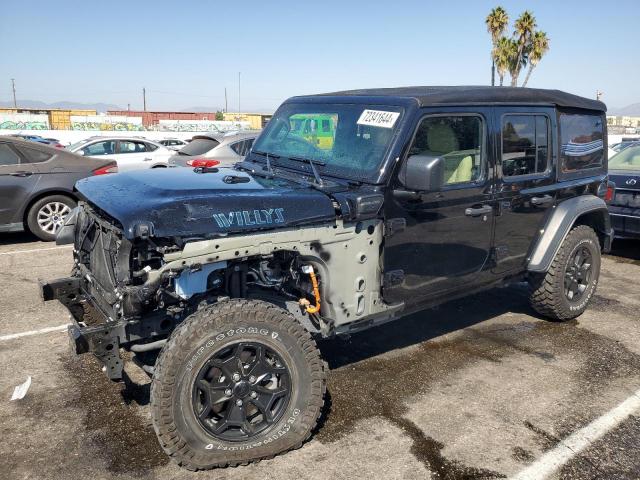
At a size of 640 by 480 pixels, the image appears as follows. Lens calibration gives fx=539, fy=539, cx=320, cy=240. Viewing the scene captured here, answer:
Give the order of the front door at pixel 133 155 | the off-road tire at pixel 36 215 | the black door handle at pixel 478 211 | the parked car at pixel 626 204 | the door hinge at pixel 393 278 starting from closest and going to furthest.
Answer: the door hinge at pixel 393 278 → the black door handle at pixel 478 211 → the parked car at pixel 626 204 → the off-road tire at pixel 36 215 → the front door at pixel 133 155

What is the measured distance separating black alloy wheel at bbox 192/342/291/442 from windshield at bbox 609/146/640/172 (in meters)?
6.80

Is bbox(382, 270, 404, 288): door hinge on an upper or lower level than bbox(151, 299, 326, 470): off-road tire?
upper

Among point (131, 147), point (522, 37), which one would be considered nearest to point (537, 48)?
point (522, 37)

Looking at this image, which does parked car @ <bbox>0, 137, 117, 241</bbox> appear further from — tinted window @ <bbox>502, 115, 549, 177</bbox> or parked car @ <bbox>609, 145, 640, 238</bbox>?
parked car @ <bbox>609, 145, 640, 238</bbox>

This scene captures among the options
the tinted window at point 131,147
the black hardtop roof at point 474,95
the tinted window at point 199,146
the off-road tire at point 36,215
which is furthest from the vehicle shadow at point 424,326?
the tinted window at point 131,147

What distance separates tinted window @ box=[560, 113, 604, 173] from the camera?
474 centimetres

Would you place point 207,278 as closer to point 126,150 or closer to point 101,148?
point 126,150

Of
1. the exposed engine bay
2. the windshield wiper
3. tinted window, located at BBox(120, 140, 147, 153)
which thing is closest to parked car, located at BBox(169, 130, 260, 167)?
tinted window, located at BBox(120, 140, 147, 153)

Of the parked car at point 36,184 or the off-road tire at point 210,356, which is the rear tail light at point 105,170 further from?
the off-road tire at point 210,356

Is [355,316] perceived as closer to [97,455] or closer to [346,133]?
[346,133]

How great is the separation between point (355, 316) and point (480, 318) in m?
2.30

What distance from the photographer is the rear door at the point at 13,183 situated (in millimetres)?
7695

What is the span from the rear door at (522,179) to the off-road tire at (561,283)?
438mm

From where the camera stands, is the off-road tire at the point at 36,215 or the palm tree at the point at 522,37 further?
the palm tree at the point at 522,37
